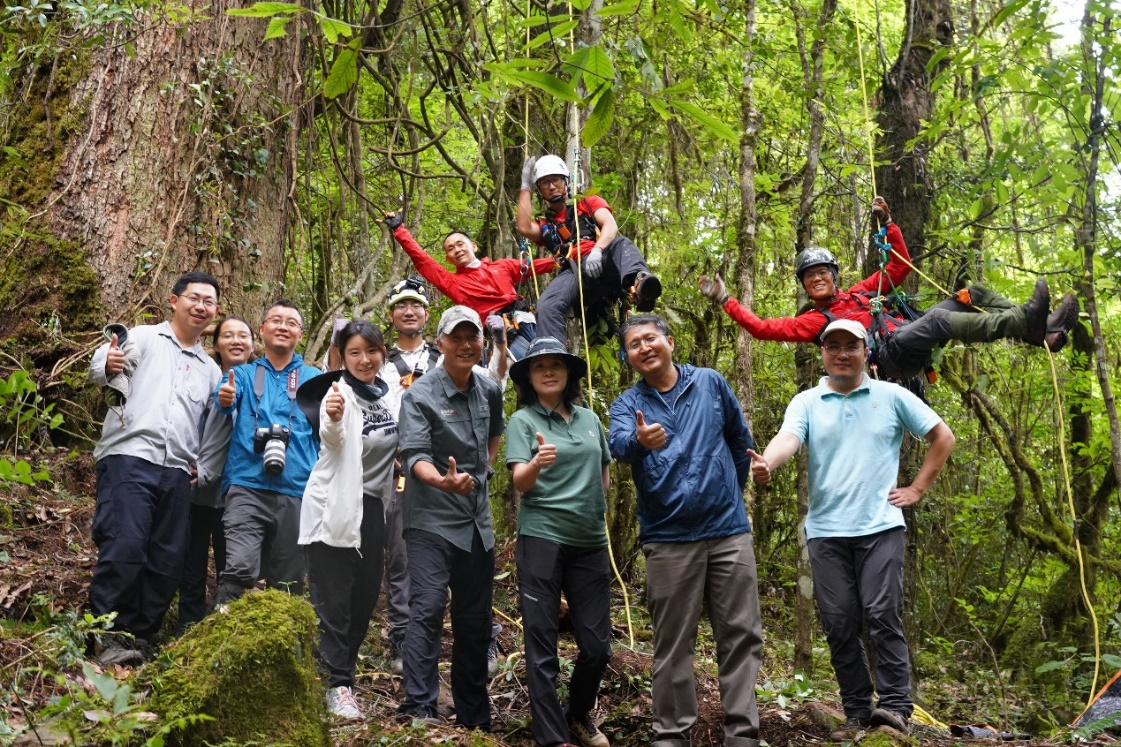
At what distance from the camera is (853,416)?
16.3 ft

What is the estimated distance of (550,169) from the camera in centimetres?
653

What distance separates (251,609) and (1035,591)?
10518 millimetres

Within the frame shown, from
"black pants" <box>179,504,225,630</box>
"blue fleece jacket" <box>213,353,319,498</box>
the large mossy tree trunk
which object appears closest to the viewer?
"blue fleece jacket" <box>213,353,319,498</box>

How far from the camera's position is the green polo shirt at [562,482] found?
4.77 m

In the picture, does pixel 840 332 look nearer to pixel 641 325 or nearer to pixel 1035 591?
pixel 641 325

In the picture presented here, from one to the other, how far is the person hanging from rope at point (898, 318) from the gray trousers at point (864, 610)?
1478 millimetres

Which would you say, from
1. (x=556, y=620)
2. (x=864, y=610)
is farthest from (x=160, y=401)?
(x=864, y=610)

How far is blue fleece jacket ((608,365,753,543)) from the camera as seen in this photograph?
184 inches

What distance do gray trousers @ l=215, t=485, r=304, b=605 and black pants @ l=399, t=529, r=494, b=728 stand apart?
663 mm

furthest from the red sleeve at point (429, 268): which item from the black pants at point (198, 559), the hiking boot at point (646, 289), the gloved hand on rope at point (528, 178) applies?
the black pants at point (198, 559)

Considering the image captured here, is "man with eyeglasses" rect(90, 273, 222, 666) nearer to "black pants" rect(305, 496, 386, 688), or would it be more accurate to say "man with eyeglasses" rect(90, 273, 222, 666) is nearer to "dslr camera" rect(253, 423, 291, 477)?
"dslr camera" rect(253, 423, 291, 477)

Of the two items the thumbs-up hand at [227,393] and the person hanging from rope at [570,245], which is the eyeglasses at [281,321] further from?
the person hanging from rope at [570,245]

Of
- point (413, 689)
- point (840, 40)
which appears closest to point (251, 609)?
point (413, 689)

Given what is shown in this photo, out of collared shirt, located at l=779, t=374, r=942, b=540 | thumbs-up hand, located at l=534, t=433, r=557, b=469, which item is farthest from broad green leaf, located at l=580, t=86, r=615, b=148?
collared shirt, located at l=779, t=374, r=942, b=540
